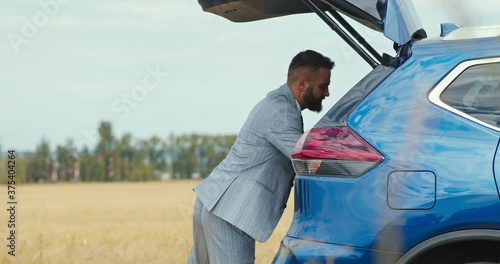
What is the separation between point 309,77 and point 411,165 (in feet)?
4.20

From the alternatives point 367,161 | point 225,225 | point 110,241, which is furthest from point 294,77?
point 110,241

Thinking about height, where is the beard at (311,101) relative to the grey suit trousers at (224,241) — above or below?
above

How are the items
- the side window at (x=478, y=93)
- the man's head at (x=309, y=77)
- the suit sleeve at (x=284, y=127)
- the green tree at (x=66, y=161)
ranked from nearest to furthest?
the side window at (x=478, y=93) < the suit sleeve at (x=284, y=127) < the man's head at (x=309, y=77) < the green tree at (x=66, y=161)

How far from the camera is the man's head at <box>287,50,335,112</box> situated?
16.8 ft

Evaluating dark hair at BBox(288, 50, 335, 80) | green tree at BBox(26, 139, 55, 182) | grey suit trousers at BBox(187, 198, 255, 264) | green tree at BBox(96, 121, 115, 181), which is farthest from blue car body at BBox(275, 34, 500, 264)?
green tree at BBox(26, 139, 55, 182)

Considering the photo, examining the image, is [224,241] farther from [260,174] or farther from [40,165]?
[40,165]

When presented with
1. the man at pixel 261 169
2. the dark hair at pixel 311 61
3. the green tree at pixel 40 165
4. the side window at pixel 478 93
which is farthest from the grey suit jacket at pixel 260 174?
the green tree at pixel 40 165

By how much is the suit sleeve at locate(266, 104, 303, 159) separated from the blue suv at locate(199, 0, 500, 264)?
68 cm

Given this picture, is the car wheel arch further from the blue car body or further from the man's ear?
the man's ear

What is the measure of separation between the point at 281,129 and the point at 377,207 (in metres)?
1.15

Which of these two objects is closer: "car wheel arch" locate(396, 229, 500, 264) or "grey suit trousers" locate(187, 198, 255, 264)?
"car wheel arch" locate(396, 229, 500, 264)

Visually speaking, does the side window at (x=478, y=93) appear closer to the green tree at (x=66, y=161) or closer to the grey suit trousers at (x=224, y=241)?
the grey suit trousers at (x=224, y=241)

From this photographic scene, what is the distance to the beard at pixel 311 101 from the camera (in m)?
5.15

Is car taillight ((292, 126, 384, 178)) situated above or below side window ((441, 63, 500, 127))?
below
